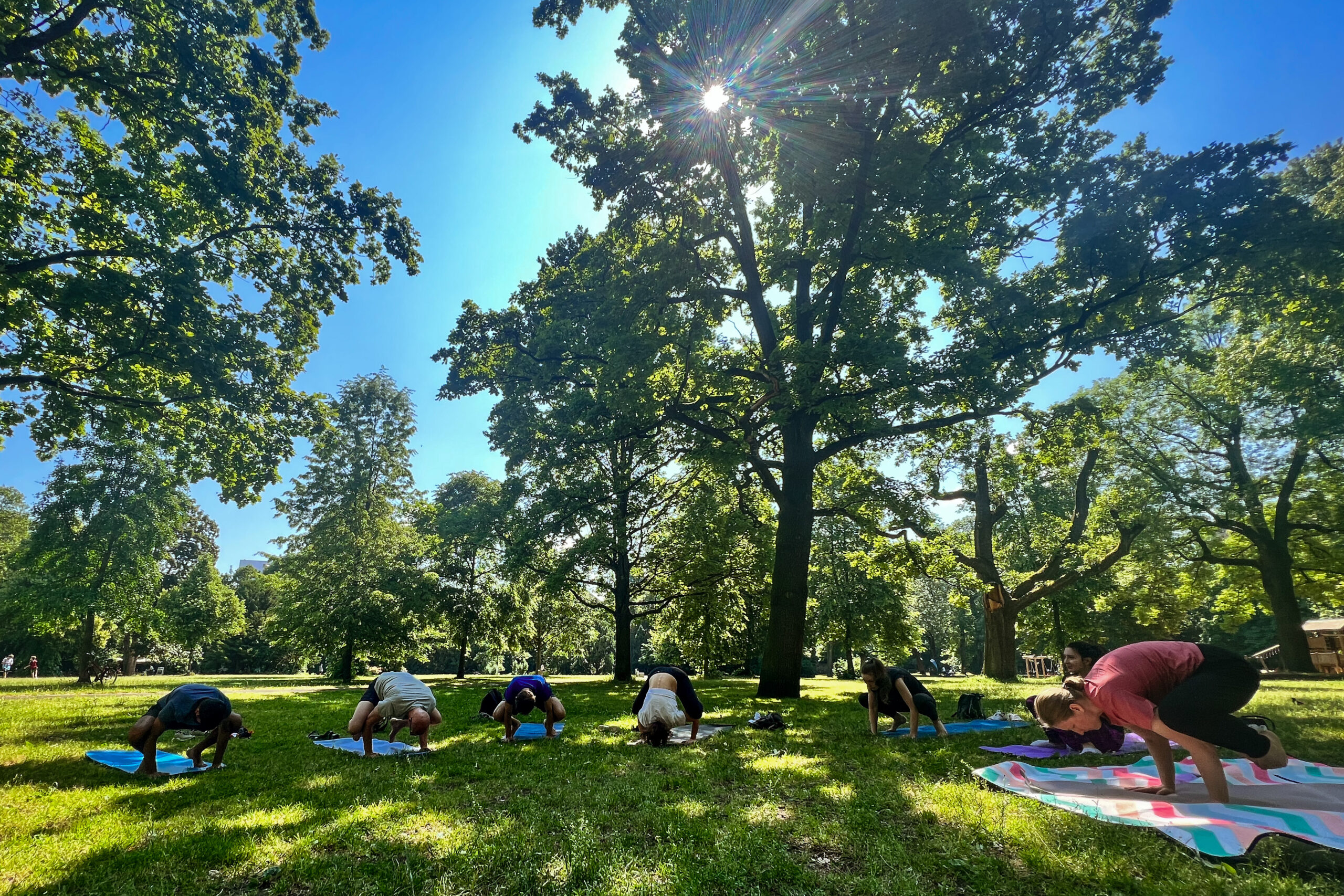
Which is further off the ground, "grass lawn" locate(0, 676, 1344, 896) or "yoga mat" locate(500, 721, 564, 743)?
"grass lawn" locate(0, 676, 1344, 896)

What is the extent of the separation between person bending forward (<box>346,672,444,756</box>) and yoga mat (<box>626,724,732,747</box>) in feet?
10.5

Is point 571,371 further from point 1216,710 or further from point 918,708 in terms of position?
point 1216,710

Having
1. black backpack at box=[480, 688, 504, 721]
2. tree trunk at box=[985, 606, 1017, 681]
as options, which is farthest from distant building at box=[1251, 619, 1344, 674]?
black backpack at box=[480, 688, 504, 721]

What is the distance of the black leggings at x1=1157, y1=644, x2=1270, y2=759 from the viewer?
4.58 meters

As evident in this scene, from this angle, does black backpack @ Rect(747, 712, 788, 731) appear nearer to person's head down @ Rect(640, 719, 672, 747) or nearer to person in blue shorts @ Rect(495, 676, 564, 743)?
person's head down @ Rect(640, 719, 672, 747)

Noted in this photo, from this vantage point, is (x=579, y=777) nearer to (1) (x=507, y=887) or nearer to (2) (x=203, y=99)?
(1) (x=507, y=887)

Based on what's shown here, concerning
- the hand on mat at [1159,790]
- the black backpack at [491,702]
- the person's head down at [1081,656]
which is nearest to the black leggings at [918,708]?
the person's head down at [1081,656]

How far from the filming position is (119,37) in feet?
36.8

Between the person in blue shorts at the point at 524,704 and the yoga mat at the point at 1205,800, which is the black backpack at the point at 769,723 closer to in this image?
the person in blue shorts at the point at 524,704

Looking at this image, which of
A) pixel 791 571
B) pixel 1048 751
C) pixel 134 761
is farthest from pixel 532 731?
pixel 1048 751

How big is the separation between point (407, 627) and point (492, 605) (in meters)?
4.28

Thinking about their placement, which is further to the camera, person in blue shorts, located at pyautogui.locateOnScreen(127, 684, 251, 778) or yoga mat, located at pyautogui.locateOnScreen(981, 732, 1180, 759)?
yoga mat, located at pyautogui.locateOnScreen(981, 732, 1180, 759)

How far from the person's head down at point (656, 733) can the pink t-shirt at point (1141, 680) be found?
19.0 ft

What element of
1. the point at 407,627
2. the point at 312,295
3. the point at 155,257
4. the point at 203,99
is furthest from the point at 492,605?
the point at 203,99
